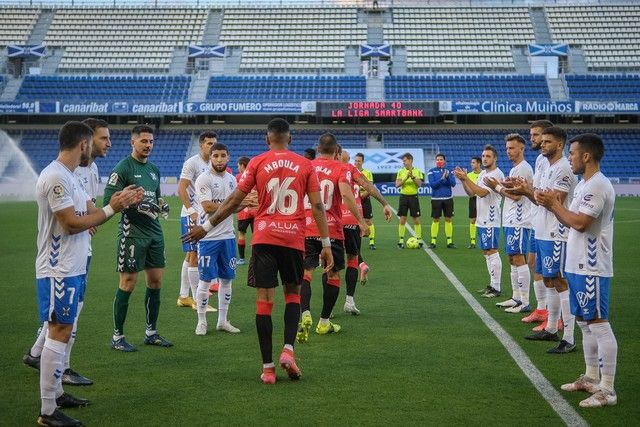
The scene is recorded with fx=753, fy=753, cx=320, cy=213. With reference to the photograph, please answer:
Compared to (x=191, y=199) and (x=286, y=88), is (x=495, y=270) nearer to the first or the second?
(x=191, y=199)

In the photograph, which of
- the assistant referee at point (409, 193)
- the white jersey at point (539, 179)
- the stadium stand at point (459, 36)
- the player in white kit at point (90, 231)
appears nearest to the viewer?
the player in white kit at point (90, 231)

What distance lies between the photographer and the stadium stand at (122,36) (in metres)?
55.3

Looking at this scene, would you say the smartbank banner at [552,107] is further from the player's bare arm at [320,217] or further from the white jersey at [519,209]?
the player's bare arm at [320,217]

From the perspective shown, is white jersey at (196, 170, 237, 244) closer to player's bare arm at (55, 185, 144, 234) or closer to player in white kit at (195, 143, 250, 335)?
player in white kit at (195, 143, 250, 335)

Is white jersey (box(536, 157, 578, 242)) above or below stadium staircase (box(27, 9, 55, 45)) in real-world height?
below

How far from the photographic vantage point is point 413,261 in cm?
1694

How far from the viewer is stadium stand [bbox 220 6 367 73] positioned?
54406 millimetres

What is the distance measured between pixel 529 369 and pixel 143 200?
14.6 feet

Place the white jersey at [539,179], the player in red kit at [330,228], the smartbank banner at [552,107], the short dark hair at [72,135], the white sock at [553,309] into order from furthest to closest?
the smartbank banner at [552,107]
the player in red kit at [330,228]
the white sock at [553,309]
the white jersey at [539,179]
the short dark hair at [72,135]

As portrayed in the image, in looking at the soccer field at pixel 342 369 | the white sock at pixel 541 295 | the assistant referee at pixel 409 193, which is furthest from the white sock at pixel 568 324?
the assistant referee at pixel 409 193

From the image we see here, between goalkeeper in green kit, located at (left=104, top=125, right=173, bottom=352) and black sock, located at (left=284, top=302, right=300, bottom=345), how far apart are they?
1.92 metres

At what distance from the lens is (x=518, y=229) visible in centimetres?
1070

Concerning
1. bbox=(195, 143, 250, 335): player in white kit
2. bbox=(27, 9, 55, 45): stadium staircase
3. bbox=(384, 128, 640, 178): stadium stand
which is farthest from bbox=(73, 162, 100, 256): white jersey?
bbox=(27, 9, 55, 45): stadium staircase

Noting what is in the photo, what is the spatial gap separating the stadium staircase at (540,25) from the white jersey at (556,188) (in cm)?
4999
